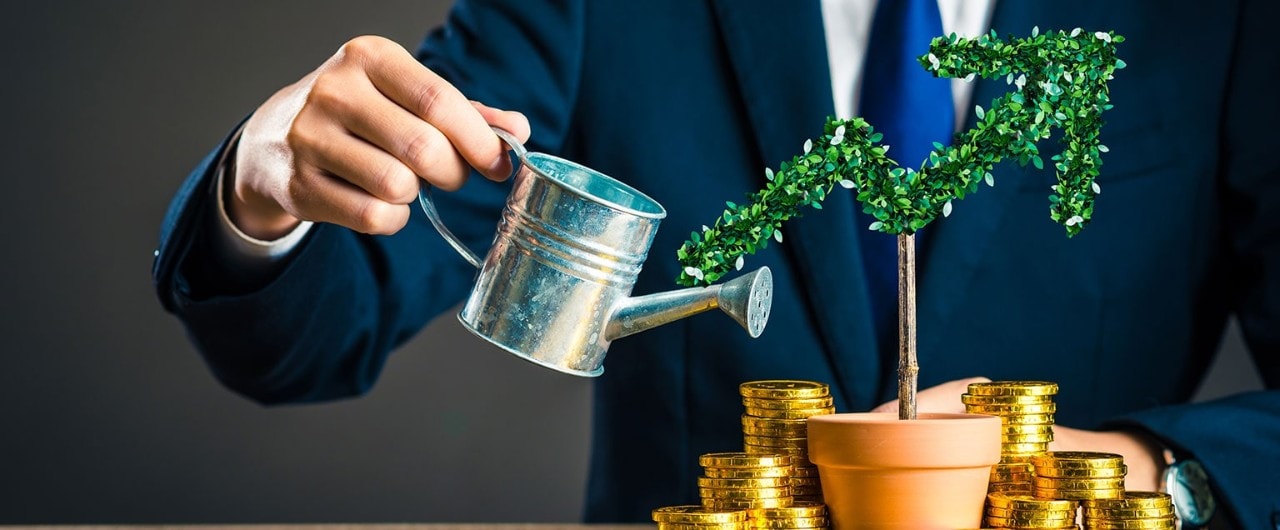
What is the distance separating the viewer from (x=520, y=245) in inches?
33.9

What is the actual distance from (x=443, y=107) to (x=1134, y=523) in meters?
0.60

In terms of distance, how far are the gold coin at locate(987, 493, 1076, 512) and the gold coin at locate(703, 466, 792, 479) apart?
154 millimetres

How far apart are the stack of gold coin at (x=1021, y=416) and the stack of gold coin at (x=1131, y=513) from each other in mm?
67

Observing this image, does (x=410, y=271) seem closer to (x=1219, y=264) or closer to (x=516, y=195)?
(x=516, y=195)

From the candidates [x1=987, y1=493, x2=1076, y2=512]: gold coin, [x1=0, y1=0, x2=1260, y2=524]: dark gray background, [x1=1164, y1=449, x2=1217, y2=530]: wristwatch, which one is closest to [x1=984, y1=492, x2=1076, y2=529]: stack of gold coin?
[x1=987, y1=493, x2=1076, y2=512]: gold coin

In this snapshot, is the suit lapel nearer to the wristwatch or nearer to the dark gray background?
the wristwatch

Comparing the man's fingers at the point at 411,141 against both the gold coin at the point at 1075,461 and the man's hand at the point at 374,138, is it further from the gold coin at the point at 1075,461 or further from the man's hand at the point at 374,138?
the gold coin at the point at 1075,461

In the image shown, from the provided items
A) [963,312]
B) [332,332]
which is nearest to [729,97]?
[963,312]

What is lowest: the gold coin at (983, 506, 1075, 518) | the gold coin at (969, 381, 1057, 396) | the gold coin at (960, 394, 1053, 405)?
the gold coin at (983, 506, 1075, 518)

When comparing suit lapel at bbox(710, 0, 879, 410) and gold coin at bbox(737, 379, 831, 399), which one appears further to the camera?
suit lapel at bbox(710, 0, 879, 410)

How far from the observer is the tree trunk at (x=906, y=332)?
2.96 ft

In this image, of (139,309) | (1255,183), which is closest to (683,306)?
(1255,183)

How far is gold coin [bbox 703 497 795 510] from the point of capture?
2.90 feet

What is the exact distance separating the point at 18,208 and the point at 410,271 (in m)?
2.35
